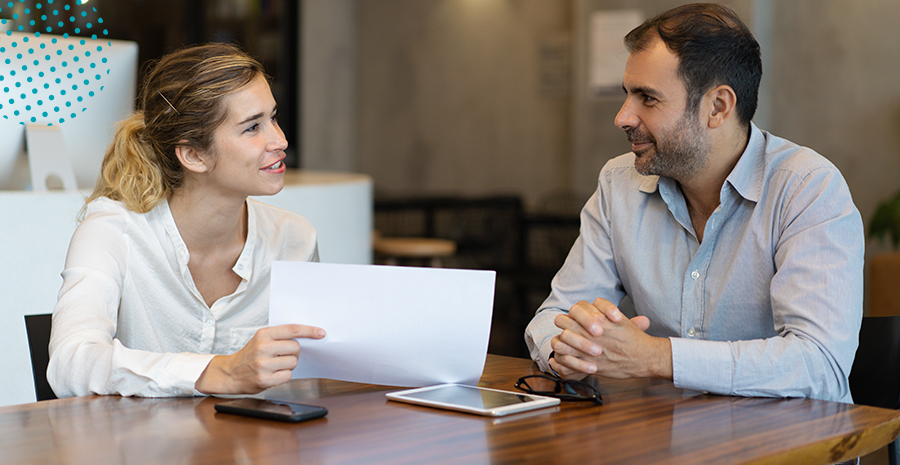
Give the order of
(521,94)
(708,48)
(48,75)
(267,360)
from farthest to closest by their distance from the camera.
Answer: (521,94)
(48,75)
(708,48)
(267,360)

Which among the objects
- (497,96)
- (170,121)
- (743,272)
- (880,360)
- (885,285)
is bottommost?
(885,285)

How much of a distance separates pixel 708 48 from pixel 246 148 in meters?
0.90

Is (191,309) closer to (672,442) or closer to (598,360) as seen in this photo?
(598,360)

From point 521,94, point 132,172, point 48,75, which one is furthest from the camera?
point 521,94

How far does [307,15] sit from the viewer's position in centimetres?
655

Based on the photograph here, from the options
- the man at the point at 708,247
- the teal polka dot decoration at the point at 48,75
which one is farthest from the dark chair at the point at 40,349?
the teal polka dot decoration at the point at 48,75

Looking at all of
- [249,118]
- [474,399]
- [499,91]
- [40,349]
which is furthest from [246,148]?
[499,91]

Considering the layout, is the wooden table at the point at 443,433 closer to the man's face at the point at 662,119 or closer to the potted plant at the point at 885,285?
the man's face at the point at 662,119

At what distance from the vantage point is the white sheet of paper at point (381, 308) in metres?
1.14

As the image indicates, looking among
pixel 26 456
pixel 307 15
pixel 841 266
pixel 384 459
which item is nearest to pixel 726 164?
pixel 841 266

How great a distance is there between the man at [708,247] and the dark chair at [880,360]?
0.09 m

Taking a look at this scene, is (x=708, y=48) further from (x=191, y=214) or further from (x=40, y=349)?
(x=40, y=349)

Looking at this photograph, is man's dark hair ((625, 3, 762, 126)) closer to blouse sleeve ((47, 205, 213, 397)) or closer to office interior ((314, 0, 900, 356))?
blouse sleeve ((47, 205, 213, 397))

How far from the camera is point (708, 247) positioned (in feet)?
5.03
